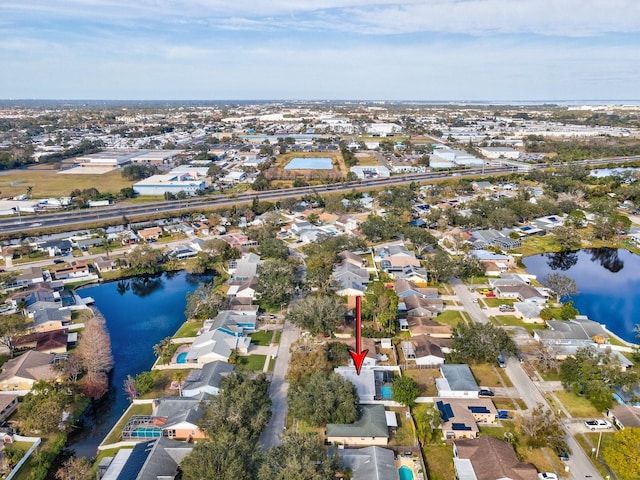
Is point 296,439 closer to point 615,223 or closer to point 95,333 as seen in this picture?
point 95,333

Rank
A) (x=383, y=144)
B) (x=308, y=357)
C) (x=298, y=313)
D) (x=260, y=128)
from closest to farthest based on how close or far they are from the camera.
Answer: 1. (x=308, y=357)
2. (x=298, y=313)
3. (x=383, y=144)
4. (x=260, y=128)

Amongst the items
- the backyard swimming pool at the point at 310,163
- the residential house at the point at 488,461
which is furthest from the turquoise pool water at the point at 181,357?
the backyard swimming pool at the point at 310,163

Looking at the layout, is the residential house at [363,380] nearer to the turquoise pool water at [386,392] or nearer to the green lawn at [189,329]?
the turquoise pool water at [386,392]

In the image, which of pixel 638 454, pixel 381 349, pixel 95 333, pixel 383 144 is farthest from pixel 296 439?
pixel 383 144

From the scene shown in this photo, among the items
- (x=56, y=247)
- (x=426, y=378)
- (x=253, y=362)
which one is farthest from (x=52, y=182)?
(x=426, y=378)

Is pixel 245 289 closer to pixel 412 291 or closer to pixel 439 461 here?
pixel 412 291

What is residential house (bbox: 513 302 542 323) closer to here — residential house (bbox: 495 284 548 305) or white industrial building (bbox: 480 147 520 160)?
residential house (bbox: 495 284 548 305)
